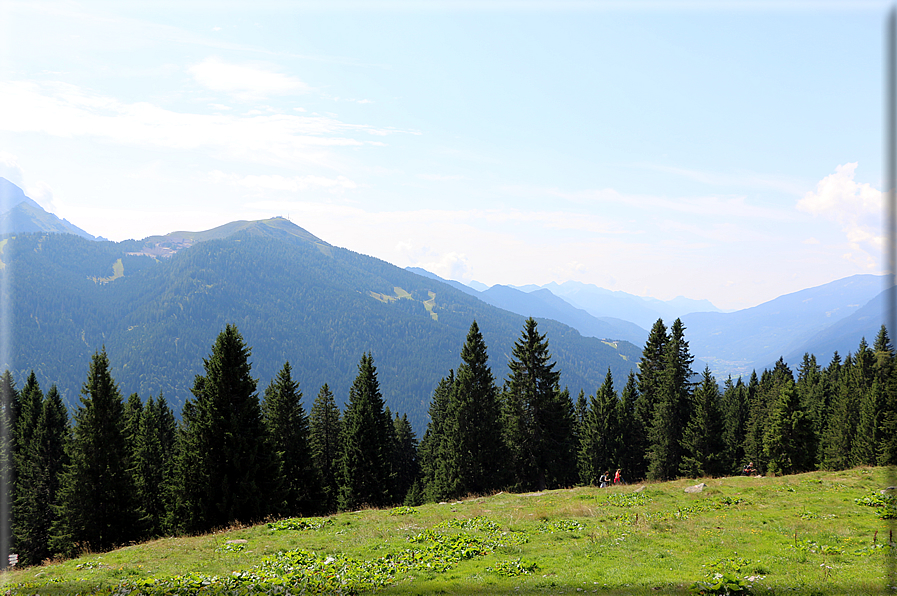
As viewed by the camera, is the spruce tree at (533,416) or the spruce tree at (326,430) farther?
the spruce tree at (326,430)

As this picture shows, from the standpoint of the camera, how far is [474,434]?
49188mm

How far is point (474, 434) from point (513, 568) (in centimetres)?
3555

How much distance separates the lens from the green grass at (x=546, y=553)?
12.8 meters

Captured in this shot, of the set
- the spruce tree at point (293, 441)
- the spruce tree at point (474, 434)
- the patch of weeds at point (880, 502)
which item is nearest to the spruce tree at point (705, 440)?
Answer: the spruce tree at point (474, 434)

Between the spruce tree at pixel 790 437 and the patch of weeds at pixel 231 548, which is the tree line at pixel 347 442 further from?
the patch of weeds at pixel 231 548

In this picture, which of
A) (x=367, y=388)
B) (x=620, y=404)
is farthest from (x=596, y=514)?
(x=620, y=404)

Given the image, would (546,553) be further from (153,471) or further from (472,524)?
(153,471)

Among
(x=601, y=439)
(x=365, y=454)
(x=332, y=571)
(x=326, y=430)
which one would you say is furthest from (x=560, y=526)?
(x=326, y=430)

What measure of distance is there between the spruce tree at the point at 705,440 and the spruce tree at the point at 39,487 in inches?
2698

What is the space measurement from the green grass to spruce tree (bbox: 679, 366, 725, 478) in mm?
32691

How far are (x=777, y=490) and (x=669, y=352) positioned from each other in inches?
1388

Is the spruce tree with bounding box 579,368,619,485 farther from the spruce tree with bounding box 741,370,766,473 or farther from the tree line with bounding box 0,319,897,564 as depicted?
the spruce tree with bounding box 741,370,766,473

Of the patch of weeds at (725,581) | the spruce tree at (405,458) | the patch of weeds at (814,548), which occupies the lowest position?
the spruce tree at (405,458)

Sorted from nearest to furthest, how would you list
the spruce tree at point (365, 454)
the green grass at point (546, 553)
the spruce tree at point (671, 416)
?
the green grass at point (546, 553)
the spruce tree at point (365, 454)
the spruce tree at point (671, 416)
